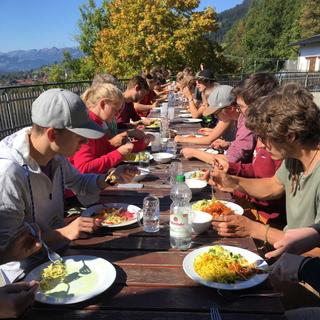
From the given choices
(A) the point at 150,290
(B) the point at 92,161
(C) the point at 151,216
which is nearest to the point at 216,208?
(C) the point at 151,216

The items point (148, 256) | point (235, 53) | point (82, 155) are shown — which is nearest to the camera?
point (148, 256)

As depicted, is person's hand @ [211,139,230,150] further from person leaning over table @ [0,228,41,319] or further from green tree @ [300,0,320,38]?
green tree @ [300,0,320,38]

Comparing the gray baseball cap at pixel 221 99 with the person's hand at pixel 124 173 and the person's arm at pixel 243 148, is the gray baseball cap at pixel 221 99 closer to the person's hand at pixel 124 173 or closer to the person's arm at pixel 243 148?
the person's arm at pixel 243 148

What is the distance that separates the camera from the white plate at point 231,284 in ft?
5.03

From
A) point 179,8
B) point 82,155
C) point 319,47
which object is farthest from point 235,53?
point 82,155

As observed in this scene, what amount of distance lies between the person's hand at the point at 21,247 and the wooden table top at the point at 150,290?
21 centimetres

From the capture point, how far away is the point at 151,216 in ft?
7.21

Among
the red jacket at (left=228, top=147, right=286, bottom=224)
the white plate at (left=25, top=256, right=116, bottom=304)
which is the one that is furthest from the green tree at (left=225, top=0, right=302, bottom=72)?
the white plate at (left=25, top=256, right=116, bottom=304)

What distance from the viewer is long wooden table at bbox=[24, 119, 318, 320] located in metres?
1.40

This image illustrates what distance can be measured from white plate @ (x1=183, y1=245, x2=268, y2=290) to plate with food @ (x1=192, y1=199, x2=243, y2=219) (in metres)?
0.42

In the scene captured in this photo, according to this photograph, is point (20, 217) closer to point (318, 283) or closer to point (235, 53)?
point (318, 283)

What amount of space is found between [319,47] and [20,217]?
120 ft

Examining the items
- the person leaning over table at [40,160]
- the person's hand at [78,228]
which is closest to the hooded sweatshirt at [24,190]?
the person leaning over table at [40,160]

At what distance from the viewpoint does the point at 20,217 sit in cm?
191
